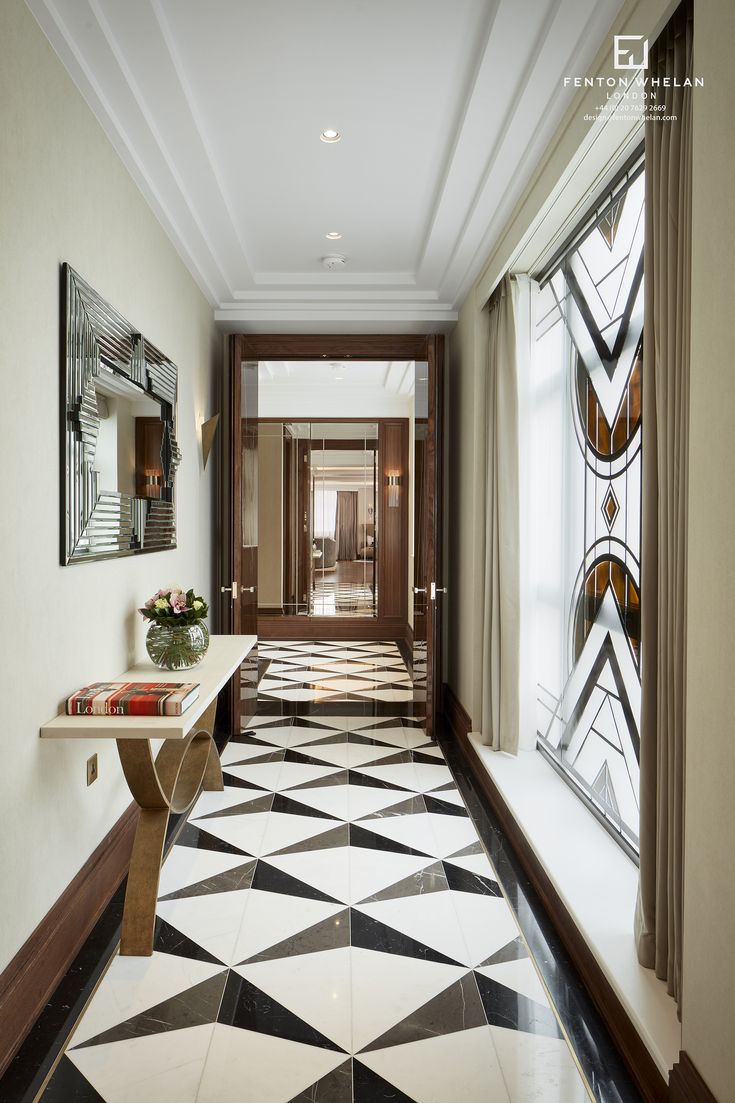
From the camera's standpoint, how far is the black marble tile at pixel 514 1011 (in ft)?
5.90

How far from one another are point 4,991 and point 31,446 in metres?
1.37

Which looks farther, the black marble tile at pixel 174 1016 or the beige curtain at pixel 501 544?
the beige curtain at pixel 501 544

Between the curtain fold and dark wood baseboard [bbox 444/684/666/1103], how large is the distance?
190 inches

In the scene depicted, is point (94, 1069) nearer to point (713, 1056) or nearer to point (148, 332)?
point (713, 1056)

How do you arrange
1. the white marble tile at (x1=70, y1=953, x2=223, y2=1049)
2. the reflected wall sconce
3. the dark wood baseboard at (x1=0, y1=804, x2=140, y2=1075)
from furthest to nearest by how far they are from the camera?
1. the reflected wall sconce
2. the white marble tile at (x1=70, y1=953, x2=223, y2=1049)
3. the dark wood baseboard at (x1=0, y1=804, x2=140, y2=1075)

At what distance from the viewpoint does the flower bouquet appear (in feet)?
8.86

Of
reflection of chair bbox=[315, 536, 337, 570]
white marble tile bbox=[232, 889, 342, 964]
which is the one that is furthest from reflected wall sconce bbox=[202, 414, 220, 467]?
reflection of chair bbox=[315, 536, 337, 570]

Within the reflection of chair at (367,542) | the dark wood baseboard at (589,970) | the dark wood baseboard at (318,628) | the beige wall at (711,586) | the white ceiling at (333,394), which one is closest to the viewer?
the beige wall at (711,586)

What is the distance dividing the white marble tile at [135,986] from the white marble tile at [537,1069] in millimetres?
846

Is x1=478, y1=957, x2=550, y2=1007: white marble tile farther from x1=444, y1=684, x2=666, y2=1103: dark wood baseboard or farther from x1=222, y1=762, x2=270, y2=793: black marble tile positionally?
x1=222, y1=762, x2=270, y2=793: black marble tile

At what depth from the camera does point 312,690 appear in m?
5.57

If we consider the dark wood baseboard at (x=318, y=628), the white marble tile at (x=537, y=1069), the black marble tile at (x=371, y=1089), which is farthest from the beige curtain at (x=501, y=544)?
the dark wood baseboard at (x=318, y=628)

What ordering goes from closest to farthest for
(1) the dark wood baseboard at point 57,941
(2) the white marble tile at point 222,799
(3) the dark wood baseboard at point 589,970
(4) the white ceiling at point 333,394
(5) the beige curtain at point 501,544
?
(3) the dark wood baseboard at point 589,970, (1) the dark wood baseboard at point 57,941, (2) the white marble tile at point 222,799, (5) the beige curtain at point 501,544, (4) the white ceiling at point 333,394

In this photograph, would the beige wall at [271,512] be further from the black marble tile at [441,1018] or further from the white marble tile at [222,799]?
the black marble tile at [441,1018]
